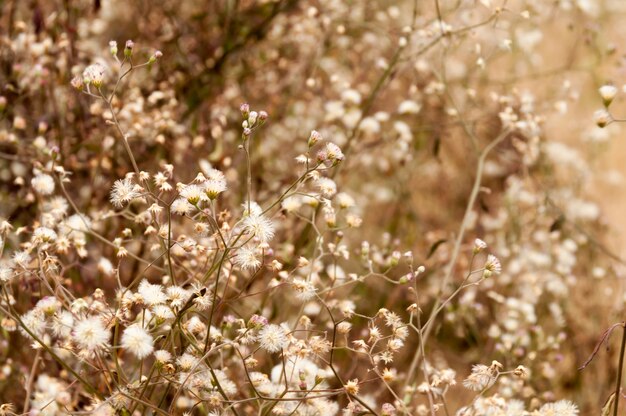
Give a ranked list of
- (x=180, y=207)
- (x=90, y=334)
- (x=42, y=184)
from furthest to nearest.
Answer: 1. (x=42, y=184)
2. (x=180, y=207)
3. (x=90, y=334)

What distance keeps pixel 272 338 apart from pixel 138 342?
0.60ft

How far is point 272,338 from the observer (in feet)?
3.55

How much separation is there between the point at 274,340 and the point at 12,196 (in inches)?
40.5

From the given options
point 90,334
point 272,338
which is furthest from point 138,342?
point 272,338

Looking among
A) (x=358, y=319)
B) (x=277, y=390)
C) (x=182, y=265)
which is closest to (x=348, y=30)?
(x=358, y=319)

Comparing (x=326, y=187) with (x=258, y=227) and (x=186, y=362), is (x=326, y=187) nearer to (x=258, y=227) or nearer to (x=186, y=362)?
(x=258, y=227)

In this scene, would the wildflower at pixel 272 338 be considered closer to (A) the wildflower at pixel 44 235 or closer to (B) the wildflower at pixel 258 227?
(B) the wildflower at pixel 258 227

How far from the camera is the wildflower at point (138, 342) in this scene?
1.01 m

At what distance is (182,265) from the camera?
1365 millimetres

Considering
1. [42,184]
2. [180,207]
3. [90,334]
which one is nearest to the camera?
[90,334]

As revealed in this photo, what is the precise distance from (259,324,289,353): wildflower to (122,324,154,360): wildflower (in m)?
0.15

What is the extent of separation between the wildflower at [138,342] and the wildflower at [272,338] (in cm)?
15

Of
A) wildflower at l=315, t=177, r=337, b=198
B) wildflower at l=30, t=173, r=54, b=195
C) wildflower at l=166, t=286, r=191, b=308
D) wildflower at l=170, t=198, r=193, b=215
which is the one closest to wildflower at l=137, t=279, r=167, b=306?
wildflower at l=166, t=286, r=191, b=308

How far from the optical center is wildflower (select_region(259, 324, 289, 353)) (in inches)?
42.4
